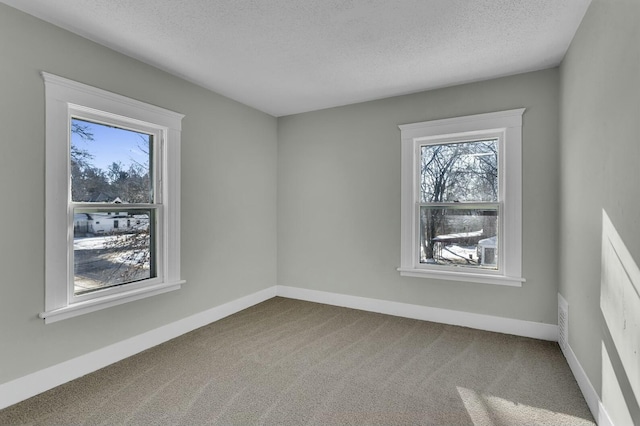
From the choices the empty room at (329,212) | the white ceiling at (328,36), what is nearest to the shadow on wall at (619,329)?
the empty room at (329,212)

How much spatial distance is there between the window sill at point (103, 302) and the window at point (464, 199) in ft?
8.40

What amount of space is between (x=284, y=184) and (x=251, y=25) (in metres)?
2.46

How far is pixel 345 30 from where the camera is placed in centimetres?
240

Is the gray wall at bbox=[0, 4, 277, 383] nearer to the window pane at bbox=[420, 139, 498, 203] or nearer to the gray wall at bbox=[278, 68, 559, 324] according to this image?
the gray wall at bbox=[278, 68, 559, 324]

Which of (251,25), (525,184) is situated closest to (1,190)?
(251,25)

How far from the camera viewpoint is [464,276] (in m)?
3.40

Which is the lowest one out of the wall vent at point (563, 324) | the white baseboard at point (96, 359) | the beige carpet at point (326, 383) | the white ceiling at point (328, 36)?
the beige carpet at point (326, 383)

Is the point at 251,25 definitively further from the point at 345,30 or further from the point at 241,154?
the point at 241,154

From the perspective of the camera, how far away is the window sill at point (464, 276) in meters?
3.19

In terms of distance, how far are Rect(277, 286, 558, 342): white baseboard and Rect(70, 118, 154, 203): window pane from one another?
7.84ft

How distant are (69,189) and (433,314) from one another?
11.8ft

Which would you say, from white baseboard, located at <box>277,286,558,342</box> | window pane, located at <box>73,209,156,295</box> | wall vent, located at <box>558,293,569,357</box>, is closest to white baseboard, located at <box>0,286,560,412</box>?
white baseboard, located at <box>277,286,558,342</box>

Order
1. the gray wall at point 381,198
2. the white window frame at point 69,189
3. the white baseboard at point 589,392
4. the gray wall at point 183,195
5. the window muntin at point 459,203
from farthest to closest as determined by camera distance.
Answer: the window muntin at point 459,203 → the gray wall at point 381,198 → the white window frame at point 69,189 → the gray wall at point 183,195 → the white baseboard at point 589,392

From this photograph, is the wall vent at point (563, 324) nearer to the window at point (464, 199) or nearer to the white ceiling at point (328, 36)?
the window at point (464, 199)
